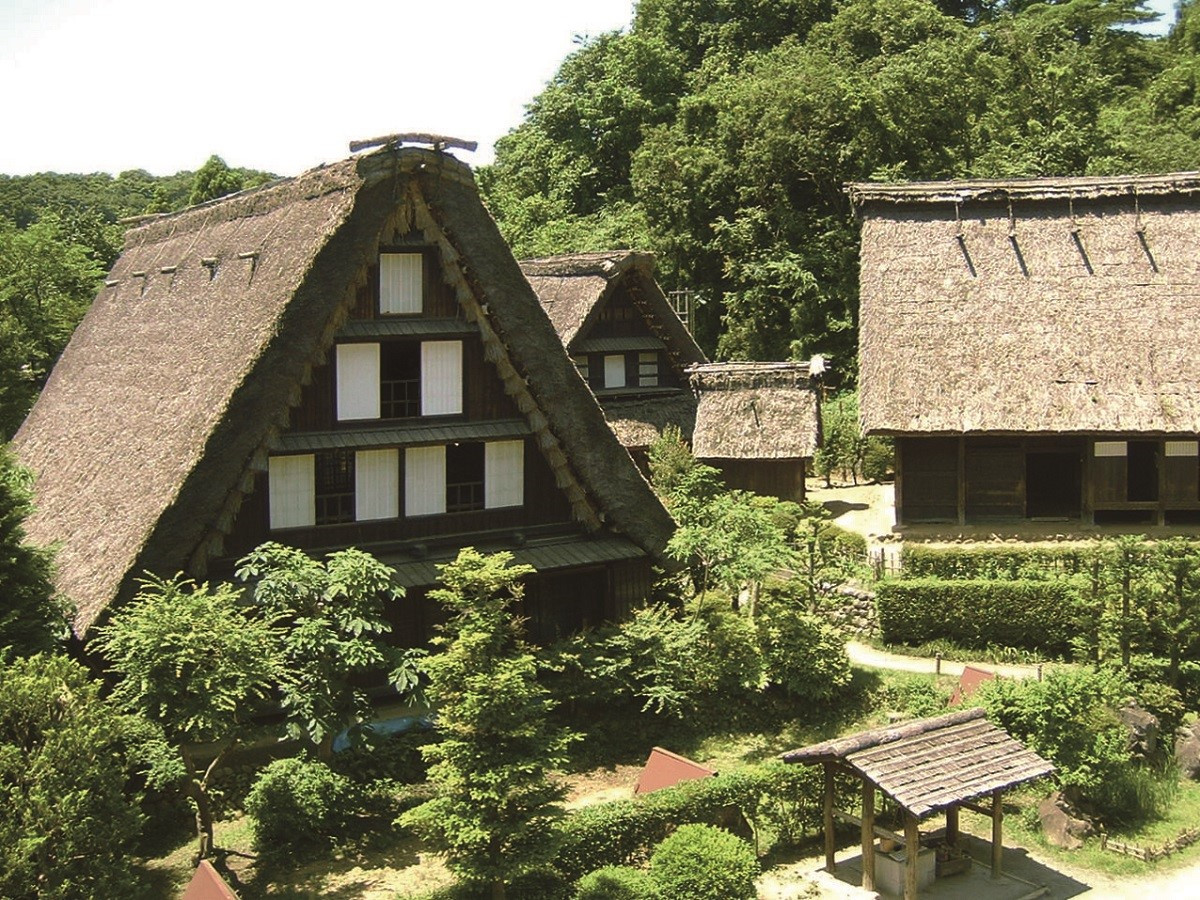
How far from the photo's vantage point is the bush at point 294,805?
18047 mm

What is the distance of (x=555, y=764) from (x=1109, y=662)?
13728mm

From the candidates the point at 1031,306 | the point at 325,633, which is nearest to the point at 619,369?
the point at 1031,306

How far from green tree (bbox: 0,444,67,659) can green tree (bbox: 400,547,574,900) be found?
660 cm

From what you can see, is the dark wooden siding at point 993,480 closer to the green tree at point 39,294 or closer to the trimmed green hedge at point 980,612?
the trimmed green hedge at point 980,612

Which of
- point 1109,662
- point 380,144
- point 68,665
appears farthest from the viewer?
point 1109,662

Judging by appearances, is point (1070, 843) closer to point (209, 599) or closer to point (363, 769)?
point (363, 769)

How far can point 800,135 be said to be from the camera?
52250 millimetres

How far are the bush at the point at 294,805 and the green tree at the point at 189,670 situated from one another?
965mm

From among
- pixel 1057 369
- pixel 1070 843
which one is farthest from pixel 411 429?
pixel 1057 369

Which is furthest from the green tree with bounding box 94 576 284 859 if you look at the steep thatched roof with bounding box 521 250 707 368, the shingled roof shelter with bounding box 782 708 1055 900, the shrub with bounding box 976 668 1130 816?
the steep thatched roof with bounding box 521 250 707 368

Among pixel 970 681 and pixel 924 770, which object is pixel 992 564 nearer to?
pixel 970 681

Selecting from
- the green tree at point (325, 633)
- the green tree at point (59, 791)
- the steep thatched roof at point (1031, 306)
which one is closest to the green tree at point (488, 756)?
the green tree at point (325, 633)

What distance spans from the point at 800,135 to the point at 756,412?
64.3ft

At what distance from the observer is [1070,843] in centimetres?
1942
